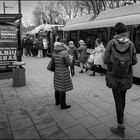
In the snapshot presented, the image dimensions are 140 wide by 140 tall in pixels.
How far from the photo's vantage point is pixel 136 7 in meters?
8.77

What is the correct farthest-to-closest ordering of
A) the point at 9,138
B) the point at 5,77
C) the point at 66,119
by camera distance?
the point at 5,77 → the point at 66,119 → the point at 9,138

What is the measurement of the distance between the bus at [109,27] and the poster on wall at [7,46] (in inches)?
176

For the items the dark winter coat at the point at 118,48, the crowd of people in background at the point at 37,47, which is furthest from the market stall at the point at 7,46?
the crowd of people in background at the point at 37,47

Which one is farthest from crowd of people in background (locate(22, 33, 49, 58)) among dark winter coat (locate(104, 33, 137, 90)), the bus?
dark winter coat (locate(104, 33, 137, 90))

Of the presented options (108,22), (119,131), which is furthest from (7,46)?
(119,131)

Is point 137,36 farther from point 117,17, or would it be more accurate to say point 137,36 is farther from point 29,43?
point 29,43

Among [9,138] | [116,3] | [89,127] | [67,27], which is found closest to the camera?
[9,138]

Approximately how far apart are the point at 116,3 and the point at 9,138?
27.3m

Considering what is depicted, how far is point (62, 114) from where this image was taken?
4.61 metres

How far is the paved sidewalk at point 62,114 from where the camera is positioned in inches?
147

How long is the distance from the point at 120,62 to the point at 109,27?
703 cm

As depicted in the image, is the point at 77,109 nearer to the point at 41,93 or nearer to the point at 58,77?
the point at 58,77

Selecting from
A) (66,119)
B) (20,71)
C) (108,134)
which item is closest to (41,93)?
(20,71)

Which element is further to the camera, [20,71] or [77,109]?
[20,71]
